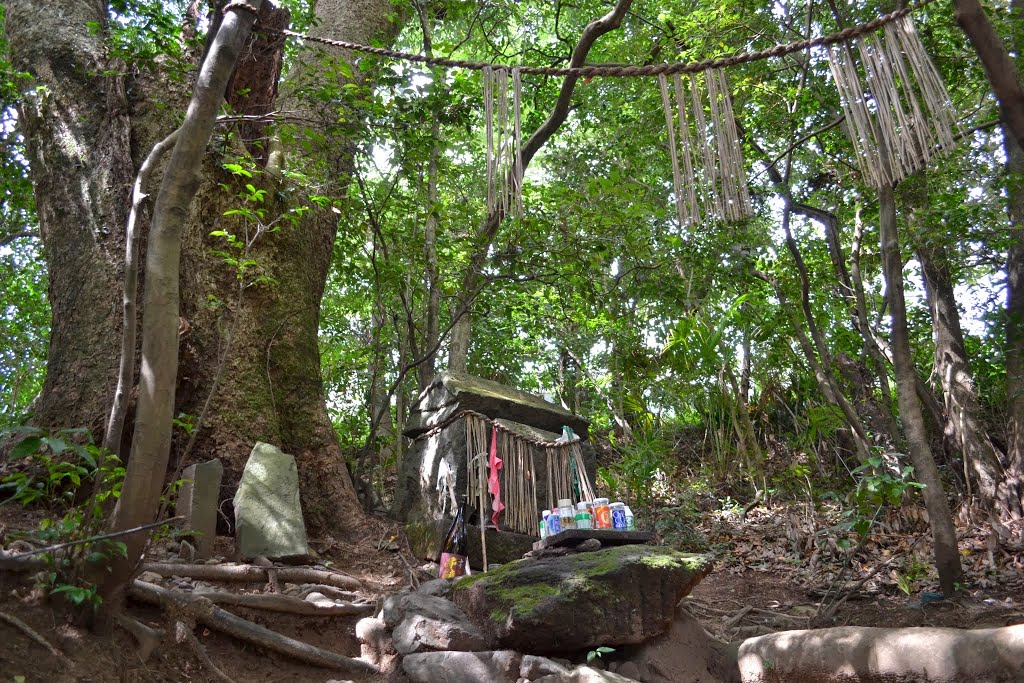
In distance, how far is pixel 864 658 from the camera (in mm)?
3439

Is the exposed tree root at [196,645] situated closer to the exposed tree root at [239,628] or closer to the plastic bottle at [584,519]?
the exposed tree root at [239,628]

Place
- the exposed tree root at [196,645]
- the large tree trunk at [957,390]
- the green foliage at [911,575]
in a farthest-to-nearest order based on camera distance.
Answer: the large tree trunk at [957,390] → the green foliage at [911,575] → the exposed tree root at [196,645]

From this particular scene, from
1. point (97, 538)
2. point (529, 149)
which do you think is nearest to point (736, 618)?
Result: point (529, 149)

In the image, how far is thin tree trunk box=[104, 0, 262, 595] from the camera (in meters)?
2.71

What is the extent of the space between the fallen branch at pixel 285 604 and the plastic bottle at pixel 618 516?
1544 mm

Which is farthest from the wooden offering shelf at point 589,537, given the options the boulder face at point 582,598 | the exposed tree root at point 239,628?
the exposed tree root at point 239,628

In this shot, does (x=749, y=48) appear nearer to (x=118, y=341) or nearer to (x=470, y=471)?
(x=470, y=471)

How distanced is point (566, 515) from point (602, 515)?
9.0 inches

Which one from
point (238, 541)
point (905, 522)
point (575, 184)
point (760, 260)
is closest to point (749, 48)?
point (760, 260)

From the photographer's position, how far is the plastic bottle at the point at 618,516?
15.4 ft

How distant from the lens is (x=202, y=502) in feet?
14.7

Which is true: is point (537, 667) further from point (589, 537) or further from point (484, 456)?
point (484, 456)

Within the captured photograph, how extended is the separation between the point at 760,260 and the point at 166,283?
6.82 metres

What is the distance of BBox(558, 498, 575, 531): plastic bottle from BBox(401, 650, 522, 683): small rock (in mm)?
1084
